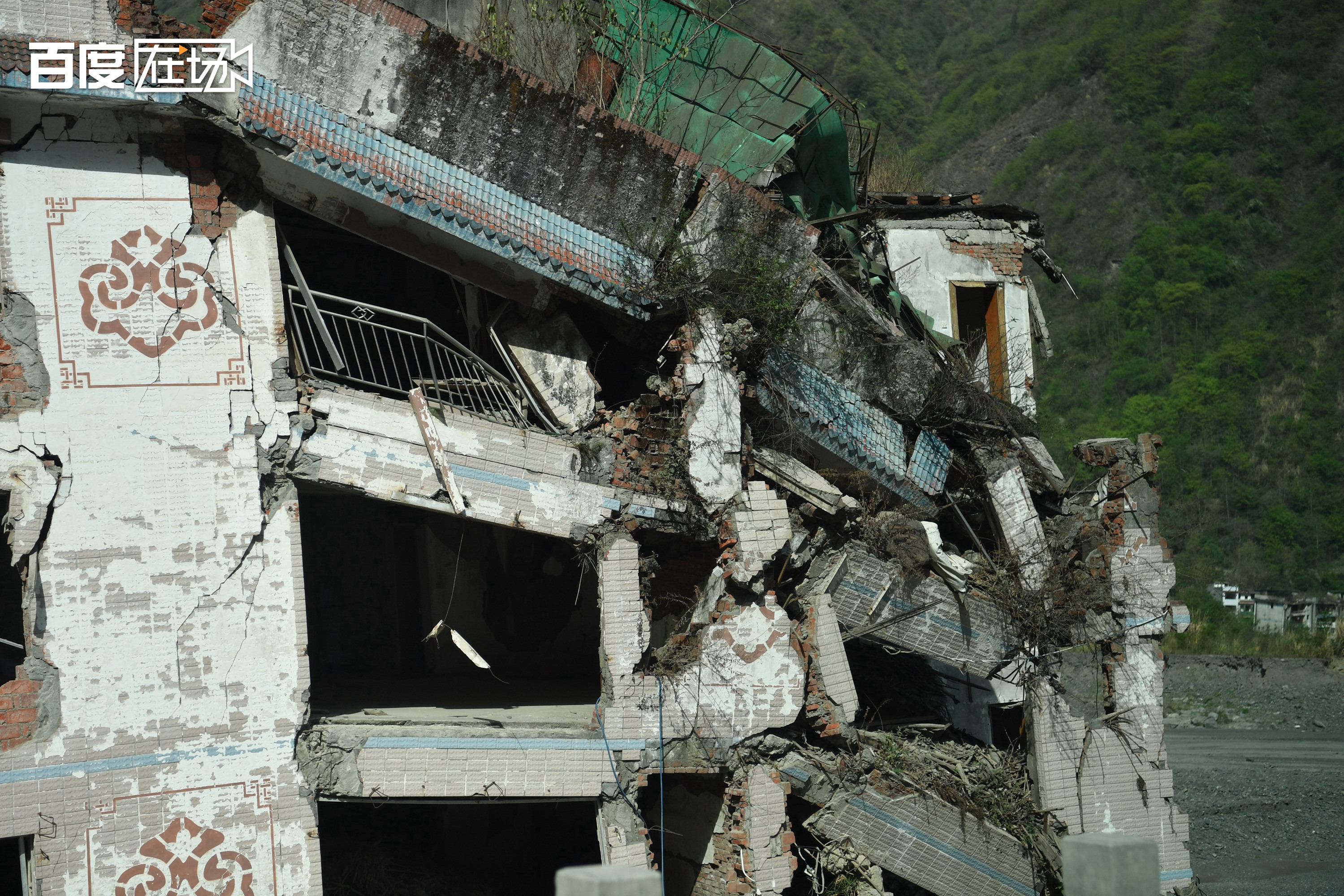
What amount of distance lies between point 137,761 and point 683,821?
439cm

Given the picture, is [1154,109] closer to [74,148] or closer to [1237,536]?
[1237,536]

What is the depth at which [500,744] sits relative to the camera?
8562 millimetres

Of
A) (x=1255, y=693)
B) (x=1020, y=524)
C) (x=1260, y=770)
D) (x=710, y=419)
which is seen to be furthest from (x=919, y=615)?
(x=1255, y=693)

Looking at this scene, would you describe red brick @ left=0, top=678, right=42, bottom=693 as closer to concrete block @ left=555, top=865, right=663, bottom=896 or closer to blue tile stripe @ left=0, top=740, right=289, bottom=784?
blue tile stripe @ left=0, top=740, right=289, bottom=784

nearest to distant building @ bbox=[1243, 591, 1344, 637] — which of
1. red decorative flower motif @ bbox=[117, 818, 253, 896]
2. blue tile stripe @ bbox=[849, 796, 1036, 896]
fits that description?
blue tile stripe @ bbox=[849, 796, 1036, 896]

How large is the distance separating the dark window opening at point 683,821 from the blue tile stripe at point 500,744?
2.90ft

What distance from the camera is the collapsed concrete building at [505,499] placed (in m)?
7.65

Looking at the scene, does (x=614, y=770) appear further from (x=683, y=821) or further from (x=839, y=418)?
(x=839, y=418)

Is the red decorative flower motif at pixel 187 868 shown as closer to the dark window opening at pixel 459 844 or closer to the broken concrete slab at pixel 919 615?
the dark window opening at pixel 459 844

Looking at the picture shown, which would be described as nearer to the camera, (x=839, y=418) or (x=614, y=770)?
(x=614, y=770)

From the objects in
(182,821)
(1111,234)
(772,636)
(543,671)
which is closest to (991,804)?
(772,636)

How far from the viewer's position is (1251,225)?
38781 mm

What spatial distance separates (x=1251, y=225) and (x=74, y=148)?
128ft

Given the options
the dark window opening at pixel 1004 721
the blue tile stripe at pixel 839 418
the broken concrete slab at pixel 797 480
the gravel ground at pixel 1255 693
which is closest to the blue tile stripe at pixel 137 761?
the broken concrete slab at pixel 797 480
